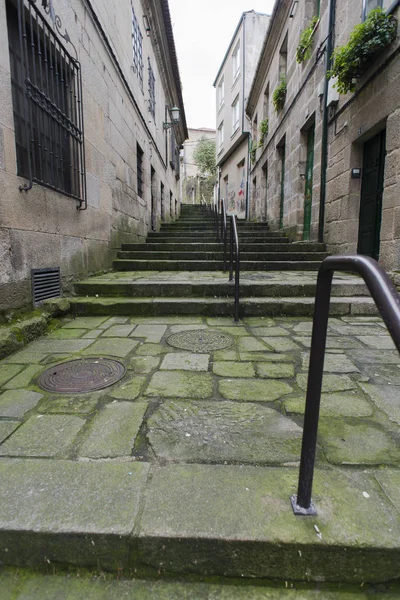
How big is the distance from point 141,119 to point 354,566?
8.42 meters

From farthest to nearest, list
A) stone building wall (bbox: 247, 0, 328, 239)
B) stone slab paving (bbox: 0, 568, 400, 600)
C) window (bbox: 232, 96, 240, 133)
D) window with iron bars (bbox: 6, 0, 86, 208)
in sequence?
window (bbox: 232, 96, 240, 133) < stone building wall (bbox: 247, 0, 328, 239) < window with iron bars (bbox: 6, 0, 86, 208) < stone slab paving (bbox: 0, 568, 400, 600)

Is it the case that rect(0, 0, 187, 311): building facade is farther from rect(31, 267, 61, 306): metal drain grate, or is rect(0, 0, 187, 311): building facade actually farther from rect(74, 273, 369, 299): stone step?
rect(74, 273, 369, 299): stone step

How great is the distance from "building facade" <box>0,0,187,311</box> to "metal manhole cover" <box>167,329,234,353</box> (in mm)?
1539

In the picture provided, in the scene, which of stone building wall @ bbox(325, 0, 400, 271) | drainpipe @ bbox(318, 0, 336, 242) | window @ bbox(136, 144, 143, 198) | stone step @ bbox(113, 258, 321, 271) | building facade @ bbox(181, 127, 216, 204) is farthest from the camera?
building facade @ bbox(181, 127, 216, 204)

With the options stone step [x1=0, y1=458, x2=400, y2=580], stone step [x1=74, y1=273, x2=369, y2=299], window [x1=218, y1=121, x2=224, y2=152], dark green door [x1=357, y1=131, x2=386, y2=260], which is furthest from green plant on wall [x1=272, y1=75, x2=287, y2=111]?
window [x1=218, y1=121, x2=224, y2=152]

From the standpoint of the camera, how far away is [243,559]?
0.96 metres

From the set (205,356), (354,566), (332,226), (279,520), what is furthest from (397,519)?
(332,226)

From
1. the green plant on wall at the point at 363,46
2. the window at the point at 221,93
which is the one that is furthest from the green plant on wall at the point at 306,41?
the window at the point at 221,93

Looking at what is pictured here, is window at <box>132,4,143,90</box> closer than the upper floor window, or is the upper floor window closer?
the upper floor window

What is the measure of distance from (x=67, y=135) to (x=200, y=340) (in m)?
3.02

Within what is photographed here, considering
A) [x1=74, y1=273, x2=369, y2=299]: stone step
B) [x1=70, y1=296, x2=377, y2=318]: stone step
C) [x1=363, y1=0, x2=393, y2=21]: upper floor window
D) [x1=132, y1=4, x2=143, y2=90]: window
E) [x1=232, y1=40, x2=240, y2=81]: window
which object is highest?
[x1=232, y1=40, x2=240, y2=81]: window

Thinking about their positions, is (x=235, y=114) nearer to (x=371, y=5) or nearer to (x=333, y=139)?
(x=333, y=139)

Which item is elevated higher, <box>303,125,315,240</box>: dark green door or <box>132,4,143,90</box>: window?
<box>132,4,143,90</box>: window

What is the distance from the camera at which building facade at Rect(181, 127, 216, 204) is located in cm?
2847
